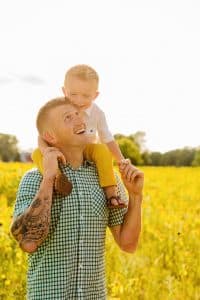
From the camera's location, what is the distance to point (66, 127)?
2.82 metres

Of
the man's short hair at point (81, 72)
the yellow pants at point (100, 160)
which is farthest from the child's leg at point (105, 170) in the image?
the man's short hair at point (81, 72)

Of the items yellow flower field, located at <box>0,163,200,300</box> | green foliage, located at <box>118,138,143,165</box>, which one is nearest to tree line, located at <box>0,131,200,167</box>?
green foliage, located at <box>118,138,143,165</box>

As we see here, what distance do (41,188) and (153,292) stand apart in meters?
3.13

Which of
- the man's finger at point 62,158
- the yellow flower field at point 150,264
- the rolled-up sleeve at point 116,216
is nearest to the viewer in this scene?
the man's finger at point 62,158

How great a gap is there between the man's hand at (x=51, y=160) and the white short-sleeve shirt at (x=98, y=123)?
0.88 metres

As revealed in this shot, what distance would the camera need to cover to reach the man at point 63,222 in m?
2.74

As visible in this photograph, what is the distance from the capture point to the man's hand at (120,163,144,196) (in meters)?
2.93

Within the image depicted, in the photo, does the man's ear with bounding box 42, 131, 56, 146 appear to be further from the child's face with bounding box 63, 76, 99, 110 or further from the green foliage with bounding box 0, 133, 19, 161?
the green foliage with bounding box 0, 133, 19, 161

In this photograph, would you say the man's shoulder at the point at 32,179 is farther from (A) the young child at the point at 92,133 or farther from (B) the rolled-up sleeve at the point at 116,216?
(B) the rolled-up sleeve at the point at 116,216

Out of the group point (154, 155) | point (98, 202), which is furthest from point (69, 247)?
point (154, 155)

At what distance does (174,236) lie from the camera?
23.9 feet

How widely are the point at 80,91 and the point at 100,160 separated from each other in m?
0.49

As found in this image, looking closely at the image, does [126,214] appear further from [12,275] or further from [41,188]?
[12,275]

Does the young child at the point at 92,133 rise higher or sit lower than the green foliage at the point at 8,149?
lower
